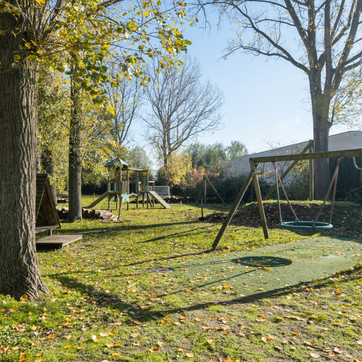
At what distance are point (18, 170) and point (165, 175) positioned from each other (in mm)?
26781

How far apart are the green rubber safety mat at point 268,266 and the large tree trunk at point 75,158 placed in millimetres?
6957

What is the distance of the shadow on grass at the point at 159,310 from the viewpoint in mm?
3795

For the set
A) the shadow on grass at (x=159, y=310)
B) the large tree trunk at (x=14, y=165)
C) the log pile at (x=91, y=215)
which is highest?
the large tree trunk at (x=14, y=165)

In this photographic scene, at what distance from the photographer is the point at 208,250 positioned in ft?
23.9

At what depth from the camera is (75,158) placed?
11.9 m

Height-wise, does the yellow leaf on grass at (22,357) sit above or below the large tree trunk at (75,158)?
below

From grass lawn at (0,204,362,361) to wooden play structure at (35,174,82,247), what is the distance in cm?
27

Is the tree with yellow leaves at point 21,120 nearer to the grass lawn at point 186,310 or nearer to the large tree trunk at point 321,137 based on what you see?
the grass lawn at point 186,310

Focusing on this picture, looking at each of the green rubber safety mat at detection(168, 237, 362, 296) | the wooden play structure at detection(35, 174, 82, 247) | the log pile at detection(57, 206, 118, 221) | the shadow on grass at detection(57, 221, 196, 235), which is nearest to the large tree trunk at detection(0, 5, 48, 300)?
the green rubber safety mat at detection(168, 237, 362, 296)

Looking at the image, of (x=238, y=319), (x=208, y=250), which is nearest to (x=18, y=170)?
(x=238, y=319)

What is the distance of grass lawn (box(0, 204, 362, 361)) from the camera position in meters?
2.90

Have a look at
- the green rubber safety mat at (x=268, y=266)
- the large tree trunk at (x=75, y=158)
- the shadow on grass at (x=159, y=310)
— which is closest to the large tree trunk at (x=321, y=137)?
the green rubber safety mat at (x=268, y=266)

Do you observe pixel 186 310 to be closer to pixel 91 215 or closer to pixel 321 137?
pixel 91 215

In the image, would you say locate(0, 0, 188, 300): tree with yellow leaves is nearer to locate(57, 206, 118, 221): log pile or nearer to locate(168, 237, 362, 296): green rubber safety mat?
locate(168, 237, 362, 296): green rubber safety mat
